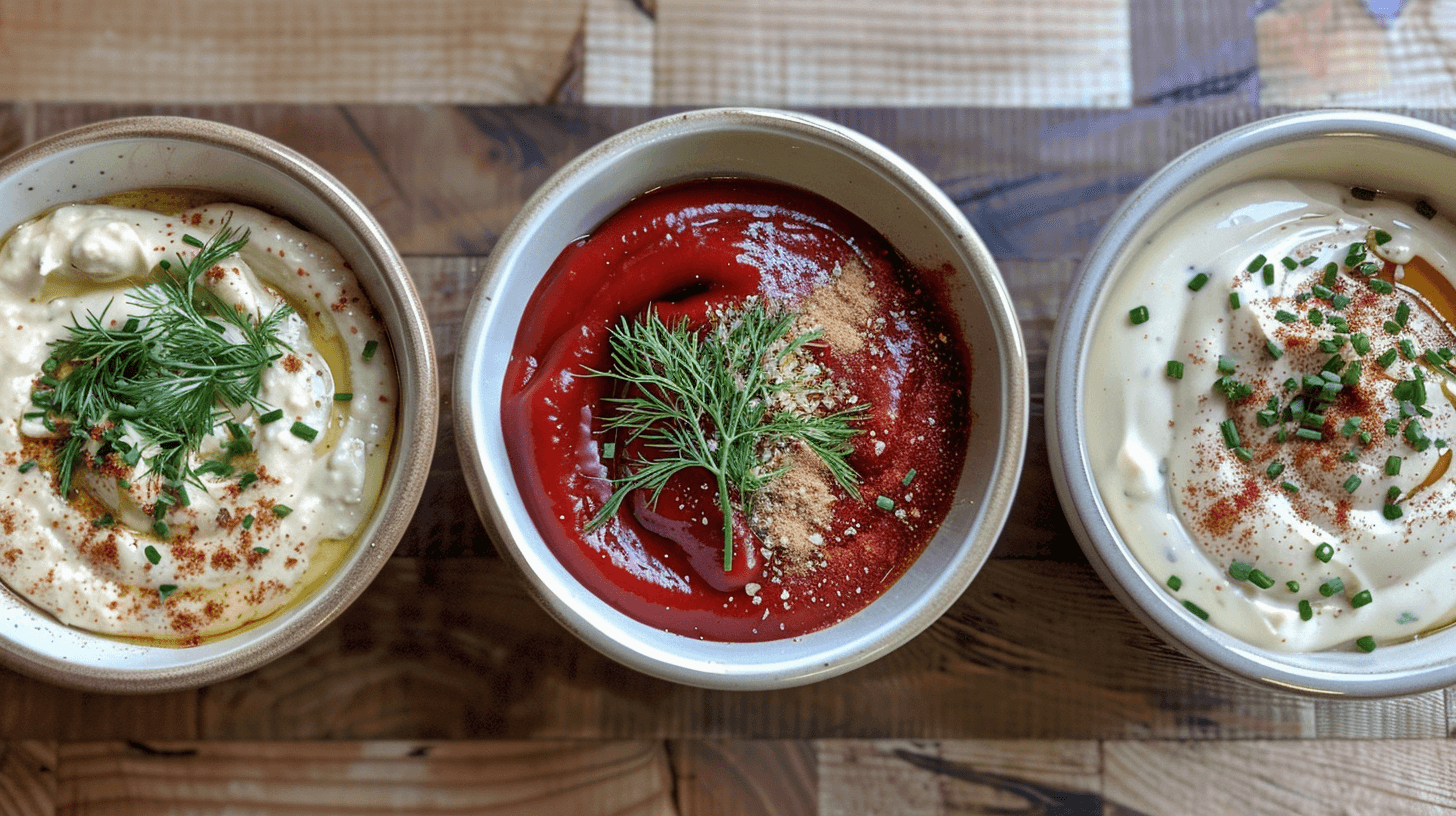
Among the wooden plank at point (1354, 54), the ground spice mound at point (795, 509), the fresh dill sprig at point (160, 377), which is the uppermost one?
the wooden plank at point (1354, 54)

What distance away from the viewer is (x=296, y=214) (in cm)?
186

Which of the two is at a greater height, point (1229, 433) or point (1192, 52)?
point (1192, 52)

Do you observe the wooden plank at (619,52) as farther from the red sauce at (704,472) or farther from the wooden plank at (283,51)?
the red sauce at (704,472)

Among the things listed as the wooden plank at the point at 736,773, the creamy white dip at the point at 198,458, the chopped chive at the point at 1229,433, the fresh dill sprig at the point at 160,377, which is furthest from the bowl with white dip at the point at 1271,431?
the fresh dill sprig at the point at 160,377

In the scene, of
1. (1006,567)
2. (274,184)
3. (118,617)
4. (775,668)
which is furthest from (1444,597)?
(118,617)

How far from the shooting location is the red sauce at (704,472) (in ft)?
5.87

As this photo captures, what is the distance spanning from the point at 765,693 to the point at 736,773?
7.6 inches

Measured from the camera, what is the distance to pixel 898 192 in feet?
5.88

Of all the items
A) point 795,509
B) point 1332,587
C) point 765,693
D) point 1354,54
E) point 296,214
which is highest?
point 1354,54

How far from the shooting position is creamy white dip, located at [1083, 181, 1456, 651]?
179 cm

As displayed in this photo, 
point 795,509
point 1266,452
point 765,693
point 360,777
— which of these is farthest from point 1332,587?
point 360,777

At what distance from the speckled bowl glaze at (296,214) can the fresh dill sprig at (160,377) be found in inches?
7.1

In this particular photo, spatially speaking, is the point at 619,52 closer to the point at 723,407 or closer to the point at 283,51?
the point at 283,51

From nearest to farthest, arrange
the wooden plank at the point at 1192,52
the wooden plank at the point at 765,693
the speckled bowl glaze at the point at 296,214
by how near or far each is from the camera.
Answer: the speckled bowl glaze at the point at 296,214 → the wooden plank at the point at 765,693 → the wooden plank at the point at 1192,52
